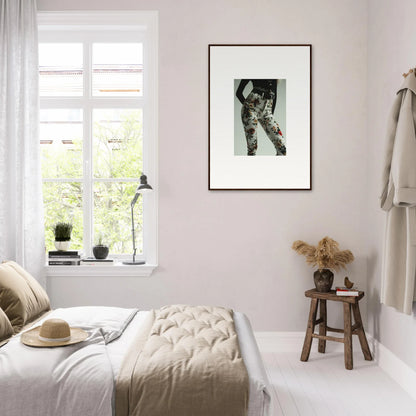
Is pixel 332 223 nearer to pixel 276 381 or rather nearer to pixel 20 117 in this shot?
pixel 276 381

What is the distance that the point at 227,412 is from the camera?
171 centimetres

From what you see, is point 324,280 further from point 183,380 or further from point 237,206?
point 183,380

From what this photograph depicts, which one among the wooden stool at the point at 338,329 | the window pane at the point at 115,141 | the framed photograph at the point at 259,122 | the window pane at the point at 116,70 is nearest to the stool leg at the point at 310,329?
the wooden stool at the point at 338,329

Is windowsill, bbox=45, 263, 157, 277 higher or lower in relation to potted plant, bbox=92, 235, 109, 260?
lower

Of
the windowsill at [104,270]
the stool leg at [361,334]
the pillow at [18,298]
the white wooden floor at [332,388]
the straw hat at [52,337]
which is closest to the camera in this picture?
the straw hat at [52,337]

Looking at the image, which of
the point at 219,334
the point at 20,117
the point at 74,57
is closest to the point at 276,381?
the point at 219,334

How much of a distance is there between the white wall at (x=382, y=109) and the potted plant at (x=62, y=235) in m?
2.30

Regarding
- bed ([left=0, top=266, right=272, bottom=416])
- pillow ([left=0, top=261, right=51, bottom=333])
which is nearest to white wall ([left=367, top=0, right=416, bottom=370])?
bed ([left=0, top=266, right=272, bottom=416])

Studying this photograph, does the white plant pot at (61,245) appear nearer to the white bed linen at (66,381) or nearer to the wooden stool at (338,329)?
the white bed linen at (66,381)

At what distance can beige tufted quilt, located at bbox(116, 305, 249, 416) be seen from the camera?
5.62 feet

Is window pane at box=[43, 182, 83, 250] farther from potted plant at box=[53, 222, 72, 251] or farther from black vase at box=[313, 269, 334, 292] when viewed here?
black vase at box=[313, 269, 334, 292]

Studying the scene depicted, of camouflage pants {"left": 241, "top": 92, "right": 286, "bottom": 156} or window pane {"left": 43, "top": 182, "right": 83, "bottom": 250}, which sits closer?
camouflage pants {"left": 241, "top": 92, "right": 286, "bottom": 156}

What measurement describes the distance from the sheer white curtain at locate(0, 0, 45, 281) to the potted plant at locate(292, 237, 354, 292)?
79.1 inches

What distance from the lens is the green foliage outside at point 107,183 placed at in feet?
12.4
